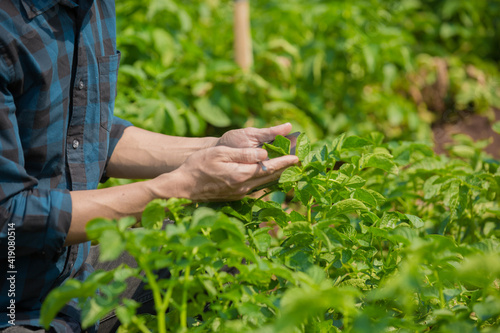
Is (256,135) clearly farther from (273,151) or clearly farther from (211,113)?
(211,113)

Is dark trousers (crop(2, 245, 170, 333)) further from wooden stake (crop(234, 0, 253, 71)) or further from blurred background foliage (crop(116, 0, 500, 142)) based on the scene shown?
wooden stake (crop(234, 0, 253, 71))

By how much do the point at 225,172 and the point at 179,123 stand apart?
144 cm

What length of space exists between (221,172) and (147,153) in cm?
45

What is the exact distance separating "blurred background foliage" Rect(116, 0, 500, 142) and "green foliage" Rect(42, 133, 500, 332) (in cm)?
131

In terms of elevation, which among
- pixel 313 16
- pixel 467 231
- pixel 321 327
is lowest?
pixel 467 231

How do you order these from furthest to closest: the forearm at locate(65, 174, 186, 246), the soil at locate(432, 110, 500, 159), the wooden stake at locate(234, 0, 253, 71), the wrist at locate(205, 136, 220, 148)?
the soil at locate(432, 110, 500, 159)
the wooden stake at locate(234, 0, 253, 71)
the wrist at locate(205, 136, 220, 148)
the forearm at locate(65, 174, 186, 246)

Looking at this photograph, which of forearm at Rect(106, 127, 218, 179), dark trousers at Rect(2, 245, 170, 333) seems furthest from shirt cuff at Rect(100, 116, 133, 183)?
dark trousers at Rect(2, 245, 170, 333)

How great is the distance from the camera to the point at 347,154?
55.3 inches

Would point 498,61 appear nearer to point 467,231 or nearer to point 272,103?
point 272,103

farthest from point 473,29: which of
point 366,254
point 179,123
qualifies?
point 366,254

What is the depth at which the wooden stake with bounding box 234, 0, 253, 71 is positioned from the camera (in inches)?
118

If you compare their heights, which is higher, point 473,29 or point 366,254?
point 473,29

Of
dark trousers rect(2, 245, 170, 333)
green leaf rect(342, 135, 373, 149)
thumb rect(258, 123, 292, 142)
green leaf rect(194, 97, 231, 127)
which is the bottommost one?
dark trousers rect(2, 245, 170, 333)

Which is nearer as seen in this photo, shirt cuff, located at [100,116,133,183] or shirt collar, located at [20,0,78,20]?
shirt collar, located at [20,0,78,20]
